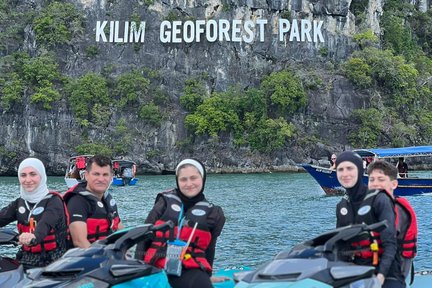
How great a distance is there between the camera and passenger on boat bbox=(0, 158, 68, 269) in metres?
6.48

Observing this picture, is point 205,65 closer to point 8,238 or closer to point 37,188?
point 37,188

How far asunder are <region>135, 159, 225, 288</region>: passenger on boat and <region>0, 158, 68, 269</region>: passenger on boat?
100 centimetres

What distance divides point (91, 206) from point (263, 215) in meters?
22.6

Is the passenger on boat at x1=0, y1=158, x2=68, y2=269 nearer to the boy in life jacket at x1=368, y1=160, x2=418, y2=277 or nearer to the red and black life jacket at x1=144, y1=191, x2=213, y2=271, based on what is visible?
the red and black life jacket at x1=144, y1=191, x2=213, y2=271

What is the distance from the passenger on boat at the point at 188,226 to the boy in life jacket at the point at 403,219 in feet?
4.74

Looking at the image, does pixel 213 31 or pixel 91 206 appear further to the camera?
pixel 213 31

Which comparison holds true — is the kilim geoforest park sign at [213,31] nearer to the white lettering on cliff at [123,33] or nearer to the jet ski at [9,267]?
the white lettering on cliff at [123,33]

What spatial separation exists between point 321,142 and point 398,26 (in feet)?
77.4

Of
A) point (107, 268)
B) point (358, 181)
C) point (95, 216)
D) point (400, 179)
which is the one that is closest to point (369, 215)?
point (358, 181)

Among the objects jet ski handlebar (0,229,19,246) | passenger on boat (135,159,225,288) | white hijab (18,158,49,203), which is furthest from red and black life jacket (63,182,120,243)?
passenger on boat (135,159,225,288)

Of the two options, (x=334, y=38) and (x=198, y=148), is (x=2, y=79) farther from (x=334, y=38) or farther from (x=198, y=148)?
(x=334, y=38)

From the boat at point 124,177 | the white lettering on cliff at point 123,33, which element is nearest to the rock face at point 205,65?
the white lettering on cliff at point 123,33

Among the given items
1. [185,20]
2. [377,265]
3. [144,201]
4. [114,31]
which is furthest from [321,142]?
[377,265]

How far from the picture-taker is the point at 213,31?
75125mm
